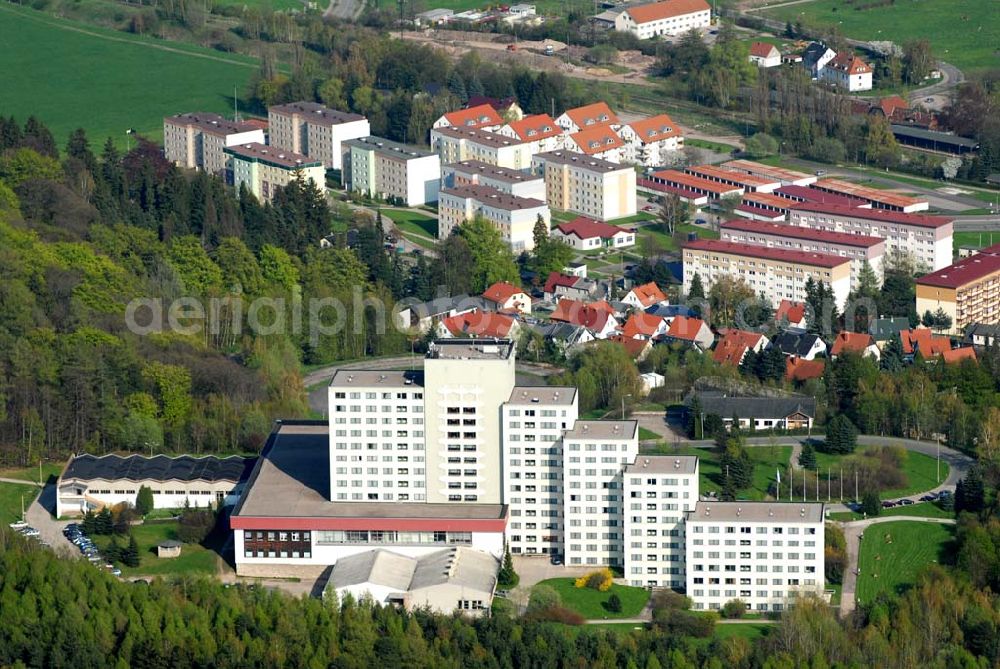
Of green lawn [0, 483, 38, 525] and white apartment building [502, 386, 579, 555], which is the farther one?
green lawn [0, 483, 38, 525]

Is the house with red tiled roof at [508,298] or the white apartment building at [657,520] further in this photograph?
the house with red tiled roof at [508,298]

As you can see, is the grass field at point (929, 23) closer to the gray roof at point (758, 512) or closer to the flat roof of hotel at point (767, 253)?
the flat roof of hotel at point (767, 253)

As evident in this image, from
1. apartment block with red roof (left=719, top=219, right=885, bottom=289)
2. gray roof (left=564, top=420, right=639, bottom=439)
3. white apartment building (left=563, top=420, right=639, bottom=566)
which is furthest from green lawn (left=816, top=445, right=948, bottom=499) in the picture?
apartment block with red roof (left=719, top=219, right=885, bottom=289)

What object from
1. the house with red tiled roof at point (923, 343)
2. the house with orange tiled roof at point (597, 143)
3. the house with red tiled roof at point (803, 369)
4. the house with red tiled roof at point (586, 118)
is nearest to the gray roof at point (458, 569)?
the house with red tiled roof at point (803, 369)

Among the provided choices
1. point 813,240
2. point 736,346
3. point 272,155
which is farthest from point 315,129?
point 736,346

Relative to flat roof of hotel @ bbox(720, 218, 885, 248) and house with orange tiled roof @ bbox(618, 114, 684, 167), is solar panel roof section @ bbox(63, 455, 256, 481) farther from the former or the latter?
house with orange tiled roof @ bbox(618, 114, 684, 167)

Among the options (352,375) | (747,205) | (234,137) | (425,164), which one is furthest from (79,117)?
(352,375)
